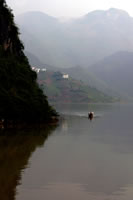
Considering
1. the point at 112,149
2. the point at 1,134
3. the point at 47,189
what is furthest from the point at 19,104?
the point at 47,189

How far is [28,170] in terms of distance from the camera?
29.3 metres

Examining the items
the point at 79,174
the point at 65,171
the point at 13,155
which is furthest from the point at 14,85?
the point at 79,174

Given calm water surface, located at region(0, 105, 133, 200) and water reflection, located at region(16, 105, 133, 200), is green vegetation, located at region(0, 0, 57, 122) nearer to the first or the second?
calm water surface, located at region(0, 105, 133, 200)

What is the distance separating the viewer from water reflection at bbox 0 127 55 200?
23467mm

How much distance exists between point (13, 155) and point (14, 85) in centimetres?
3633

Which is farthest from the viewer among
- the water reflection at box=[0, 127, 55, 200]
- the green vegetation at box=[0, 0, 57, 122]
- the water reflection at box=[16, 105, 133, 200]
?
the green vegetation at box=[0, 0, 57, 122]

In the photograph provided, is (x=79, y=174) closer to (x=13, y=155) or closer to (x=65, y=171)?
(x=65, y=171)

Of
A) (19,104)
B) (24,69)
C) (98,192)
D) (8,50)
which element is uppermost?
(8,50)

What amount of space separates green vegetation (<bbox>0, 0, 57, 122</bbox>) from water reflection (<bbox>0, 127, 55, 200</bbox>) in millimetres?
8298

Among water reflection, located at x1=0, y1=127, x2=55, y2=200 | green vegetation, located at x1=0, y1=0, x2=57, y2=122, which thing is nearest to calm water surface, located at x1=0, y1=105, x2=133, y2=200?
water reflection, located at x1=0, y1=127, x2=55, y2=200

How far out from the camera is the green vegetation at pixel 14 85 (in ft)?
208

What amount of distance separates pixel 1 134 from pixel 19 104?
13.5m

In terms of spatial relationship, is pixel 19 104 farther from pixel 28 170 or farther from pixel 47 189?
pixel 47 189

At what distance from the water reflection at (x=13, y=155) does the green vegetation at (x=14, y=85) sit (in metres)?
8.30
